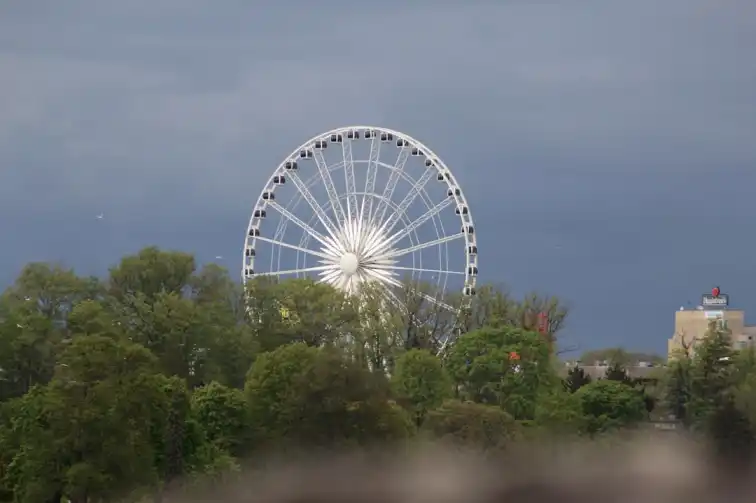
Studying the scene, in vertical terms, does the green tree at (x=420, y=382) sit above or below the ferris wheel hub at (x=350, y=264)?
below

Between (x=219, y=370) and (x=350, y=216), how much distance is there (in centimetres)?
1641

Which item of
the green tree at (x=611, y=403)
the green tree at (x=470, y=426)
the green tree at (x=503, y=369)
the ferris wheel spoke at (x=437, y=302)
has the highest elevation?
the ferris wheel spoke at (x=437, y=302)

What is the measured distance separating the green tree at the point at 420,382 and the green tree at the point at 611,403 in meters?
6.01

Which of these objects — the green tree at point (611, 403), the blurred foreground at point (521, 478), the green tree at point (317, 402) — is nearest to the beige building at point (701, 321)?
the green tree at point (611, 403)

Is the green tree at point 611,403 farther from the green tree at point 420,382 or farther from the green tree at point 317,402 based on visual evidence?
the green tree at point 317,402

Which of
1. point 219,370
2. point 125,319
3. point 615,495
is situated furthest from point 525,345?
point 615,495

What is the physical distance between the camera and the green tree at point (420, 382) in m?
66.7

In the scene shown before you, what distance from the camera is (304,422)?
53.3 meters

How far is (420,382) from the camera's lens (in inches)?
2692

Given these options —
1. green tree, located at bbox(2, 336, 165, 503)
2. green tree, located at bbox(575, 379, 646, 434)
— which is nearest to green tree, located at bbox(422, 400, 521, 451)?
green tree, located at bbox(2, 336, 165, 503)

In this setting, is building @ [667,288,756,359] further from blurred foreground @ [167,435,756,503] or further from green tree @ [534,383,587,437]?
blurred foreground @ [167,435,756,503]

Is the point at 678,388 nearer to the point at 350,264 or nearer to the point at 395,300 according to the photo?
the point at 395,300

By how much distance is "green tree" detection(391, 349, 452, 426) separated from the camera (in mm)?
66688

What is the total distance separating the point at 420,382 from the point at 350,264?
20374mm
